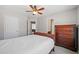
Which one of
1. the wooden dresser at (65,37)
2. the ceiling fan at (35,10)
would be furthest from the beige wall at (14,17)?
the wooden dresser at (65,37)

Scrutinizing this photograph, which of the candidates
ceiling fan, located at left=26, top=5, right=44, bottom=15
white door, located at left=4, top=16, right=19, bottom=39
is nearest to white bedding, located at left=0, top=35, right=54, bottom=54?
white door, located at left=4, top=16, right=19, bottom=39

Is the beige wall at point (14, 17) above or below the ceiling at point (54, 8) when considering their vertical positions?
below

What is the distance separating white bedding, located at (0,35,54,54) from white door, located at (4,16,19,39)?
0.10m

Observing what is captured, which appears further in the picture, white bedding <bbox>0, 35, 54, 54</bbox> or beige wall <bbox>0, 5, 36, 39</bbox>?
beige wall <bbox>0, 5, 36, 39</bbox>

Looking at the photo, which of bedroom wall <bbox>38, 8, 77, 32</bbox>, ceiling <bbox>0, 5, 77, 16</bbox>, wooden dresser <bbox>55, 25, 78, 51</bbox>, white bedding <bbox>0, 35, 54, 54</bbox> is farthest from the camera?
wooden dresser <bbox>55, 25, 78, 51</bbox>

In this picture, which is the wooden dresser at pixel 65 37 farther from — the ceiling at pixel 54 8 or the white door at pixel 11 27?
the white door at pixel 11 27

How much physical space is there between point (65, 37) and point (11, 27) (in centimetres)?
132

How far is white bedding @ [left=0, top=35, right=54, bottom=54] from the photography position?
1.19 m

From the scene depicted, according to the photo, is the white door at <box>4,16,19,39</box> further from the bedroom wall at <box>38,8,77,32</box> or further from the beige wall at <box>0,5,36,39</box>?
the bedroom wall at <box>38,8,77,32</box>

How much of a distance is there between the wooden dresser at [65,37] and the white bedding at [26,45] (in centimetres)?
28

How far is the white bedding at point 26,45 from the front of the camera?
1192mm
